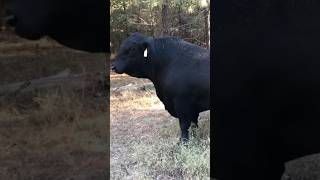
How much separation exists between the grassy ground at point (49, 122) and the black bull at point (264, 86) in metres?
0.48

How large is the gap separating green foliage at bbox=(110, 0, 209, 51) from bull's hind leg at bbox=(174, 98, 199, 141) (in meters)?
0.33

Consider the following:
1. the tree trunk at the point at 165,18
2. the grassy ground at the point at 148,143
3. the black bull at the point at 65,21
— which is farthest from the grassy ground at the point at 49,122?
the tree trunk at the point at 165,18

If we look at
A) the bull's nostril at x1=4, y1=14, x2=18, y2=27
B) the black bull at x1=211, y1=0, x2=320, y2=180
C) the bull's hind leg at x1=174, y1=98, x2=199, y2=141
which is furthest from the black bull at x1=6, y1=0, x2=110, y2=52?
the bull's hind leg at x1=174, y1=98, x2=199, y2=141

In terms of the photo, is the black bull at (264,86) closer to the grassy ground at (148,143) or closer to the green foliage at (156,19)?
the grassy ground at (148,143)

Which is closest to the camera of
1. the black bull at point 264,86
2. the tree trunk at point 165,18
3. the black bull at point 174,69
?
the black bull at point 264,86

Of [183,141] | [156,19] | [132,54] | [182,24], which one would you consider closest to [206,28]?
[182,24]

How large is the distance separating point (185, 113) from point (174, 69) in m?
0.27

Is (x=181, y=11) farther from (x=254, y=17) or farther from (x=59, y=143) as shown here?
(x=59, y=143)

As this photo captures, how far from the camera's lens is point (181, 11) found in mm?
2355

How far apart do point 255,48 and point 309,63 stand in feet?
0.65

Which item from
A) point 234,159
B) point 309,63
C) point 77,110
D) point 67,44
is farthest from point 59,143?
point 309,63

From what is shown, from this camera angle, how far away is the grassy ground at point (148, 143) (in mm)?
1985

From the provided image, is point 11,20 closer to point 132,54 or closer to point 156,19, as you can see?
point 132,54

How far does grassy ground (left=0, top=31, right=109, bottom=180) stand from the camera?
5.08ft
